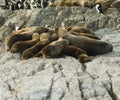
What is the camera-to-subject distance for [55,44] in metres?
14.3

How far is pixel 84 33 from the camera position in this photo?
16.5 metres

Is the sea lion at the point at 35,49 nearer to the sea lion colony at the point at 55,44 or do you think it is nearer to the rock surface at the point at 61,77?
the sea lion colony at the point at 55,44

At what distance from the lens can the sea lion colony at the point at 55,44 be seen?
1420 centimetres

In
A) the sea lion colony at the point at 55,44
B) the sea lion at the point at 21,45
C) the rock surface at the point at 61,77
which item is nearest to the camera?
the rock surface at the point at 61,77

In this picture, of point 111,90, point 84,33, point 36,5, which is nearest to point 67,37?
point 84,33

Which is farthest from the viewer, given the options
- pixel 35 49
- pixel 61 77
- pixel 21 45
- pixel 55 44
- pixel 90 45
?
pixel 90 45

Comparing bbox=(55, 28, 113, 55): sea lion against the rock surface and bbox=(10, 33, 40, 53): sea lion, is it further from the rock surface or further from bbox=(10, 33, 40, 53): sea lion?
bbox=(10, 33, 40, 53): sea lion

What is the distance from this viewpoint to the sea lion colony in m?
14.2

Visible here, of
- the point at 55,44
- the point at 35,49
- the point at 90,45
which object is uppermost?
the point at 55,44

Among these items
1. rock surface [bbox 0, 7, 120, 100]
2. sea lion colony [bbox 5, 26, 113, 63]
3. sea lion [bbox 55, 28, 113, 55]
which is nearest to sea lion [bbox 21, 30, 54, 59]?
sea lion colony [bbox 5, 26, 113, 63]

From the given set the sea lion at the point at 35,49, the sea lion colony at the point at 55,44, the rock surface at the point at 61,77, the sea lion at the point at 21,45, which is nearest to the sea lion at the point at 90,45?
the sea lion colony at the point at 55,44

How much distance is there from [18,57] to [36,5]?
10.1 metres

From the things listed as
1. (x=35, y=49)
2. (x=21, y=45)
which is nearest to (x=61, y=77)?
(x=35, y=49)

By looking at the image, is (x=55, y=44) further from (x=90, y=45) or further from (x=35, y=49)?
(x=90, y=45)
